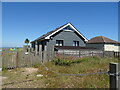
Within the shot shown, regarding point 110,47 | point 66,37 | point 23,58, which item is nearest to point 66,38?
point 66,37

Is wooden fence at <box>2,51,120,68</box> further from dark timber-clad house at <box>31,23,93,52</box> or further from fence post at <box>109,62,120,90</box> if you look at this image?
dark timber-clad house at <box>31,23,93,52</box>

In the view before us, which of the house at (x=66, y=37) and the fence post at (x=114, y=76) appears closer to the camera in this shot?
the fence post at (x=114, y=76)

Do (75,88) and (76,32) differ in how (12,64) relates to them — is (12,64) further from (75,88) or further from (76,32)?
(76,32)

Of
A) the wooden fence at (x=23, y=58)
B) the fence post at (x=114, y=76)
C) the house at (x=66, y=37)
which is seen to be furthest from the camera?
the house at (x=66, y=37)

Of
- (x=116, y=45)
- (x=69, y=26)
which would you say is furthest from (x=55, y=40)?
(x=116, y=45)

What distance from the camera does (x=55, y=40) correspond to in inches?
701

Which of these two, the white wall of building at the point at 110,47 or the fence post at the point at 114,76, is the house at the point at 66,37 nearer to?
the white wall of building at the point at 110,47

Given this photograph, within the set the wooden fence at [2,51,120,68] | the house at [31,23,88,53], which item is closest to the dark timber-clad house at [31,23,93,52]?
the house at [31,23,88,53]

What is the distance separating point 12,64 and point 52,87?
4.71 metres

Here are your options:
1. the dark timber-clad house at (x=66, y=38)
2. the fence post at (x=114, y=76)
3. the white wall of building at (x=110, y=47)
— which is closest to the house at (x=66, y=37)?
the dark timber-clad house at (x=66, y=38)

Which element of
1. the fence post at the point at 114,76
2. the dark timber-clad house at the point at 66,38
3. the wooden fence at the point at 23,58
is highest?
the dark timber-clad house at the point at 66,38

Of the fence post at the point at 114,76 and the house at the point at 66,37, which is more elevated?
the house at the point at 66,37

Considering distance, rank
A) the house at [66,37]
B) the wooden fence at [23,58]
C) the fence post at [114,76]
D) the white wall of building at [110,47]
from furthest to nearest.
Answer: the white wall of building at [110,47], the house at [66,37], the wooden fence at [23,58], the fence post at [114,76]

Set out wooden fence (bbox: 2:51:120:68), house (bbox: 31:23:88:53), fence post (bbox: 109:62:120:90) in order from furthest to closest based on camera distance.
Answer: house (bbox: 31:23:88:53)
wooden fence (bbox: 2:51:120:68)
fence post (bbox: 109:62:120:90)
